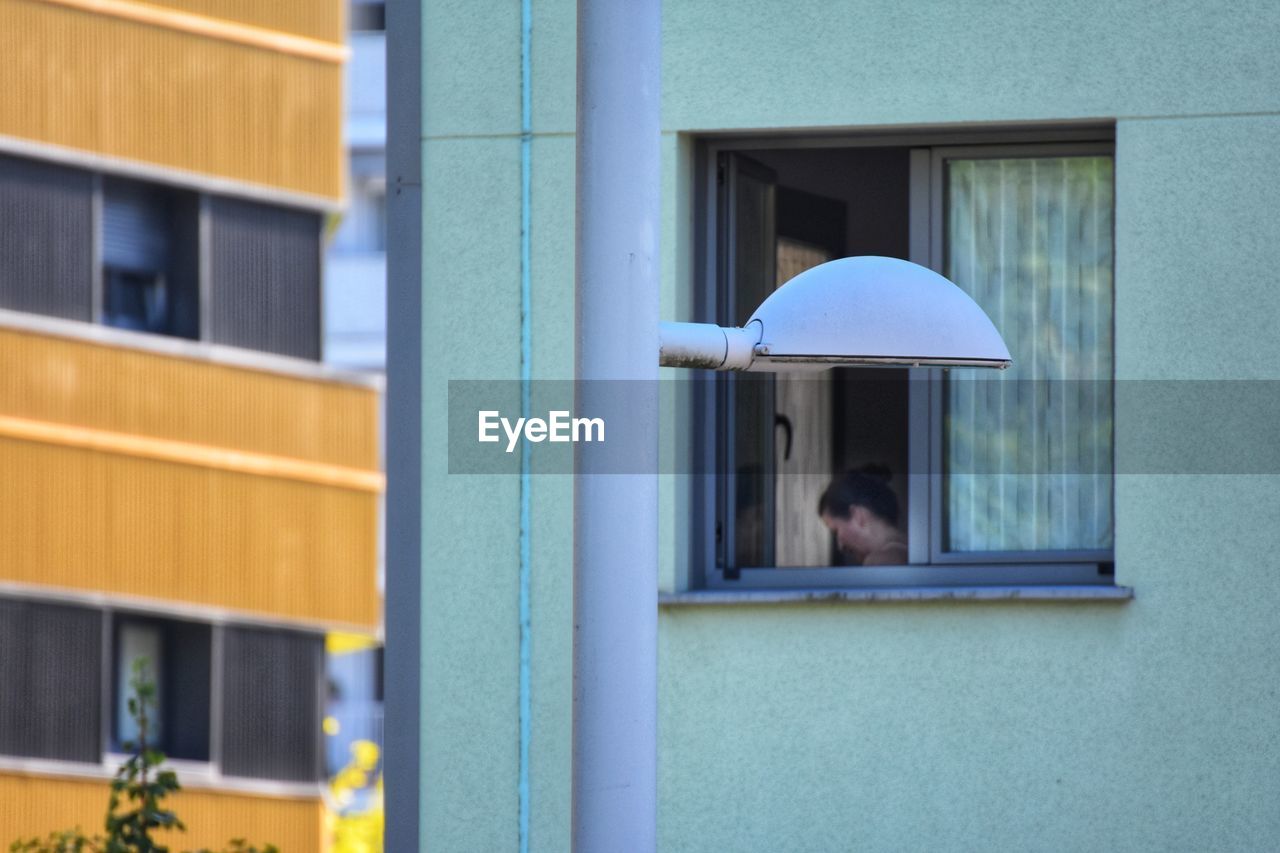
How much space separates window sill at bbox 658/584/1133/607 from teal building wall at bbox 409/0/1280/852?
4cm

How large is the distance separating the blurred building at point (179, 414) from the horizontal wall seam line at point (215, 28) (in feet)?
0.07

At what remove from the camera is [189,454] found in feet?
73.7

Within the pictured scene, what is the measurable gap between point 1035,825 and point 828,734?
0.68m

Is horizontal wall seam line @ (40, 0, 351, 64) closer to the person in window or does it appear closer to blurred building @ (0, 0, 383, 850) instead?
blurred building @ (0, 0, 383, 850)

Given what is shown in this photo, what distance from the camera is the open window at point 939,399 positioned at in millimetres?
7098

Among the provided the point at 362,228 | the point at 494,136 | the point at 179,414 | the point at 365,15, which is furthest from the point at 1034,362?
the point at 362,228

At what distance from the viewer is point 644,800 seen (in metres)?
3.72

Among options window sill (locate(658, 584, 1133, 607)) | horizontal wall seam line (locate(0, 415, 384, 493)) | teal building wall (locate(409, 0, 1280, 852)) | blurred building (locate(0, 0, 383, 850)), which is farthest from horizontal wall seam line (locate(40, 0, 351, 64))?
window sill (locate(658, 584, 1133, 607))

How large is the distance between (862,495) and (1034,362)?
0.70m

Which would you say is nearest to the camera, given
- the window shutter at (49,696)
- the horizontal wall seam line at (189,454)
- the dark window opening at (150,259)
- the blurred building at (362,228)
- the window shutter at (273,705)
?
the horizontal wall seam line at (189,454)

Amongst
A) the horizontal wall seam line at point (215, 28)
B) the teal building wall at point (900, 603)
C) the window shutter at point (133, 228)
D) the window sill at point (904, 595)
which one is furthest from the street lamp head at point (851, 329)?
the window shutter at point (133, 228)

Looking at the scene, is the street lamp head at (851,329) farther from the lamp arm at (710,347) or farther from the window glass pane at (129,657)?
the window glass pane at (129,657)

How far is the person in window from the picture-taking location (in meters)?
7.13

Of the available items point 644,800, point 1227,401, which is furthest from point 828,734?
point 644,800
